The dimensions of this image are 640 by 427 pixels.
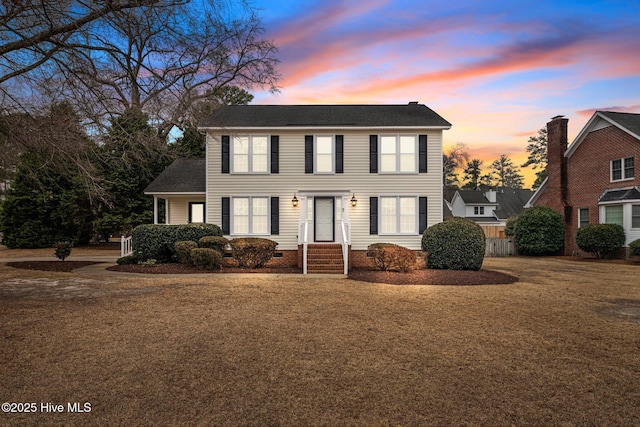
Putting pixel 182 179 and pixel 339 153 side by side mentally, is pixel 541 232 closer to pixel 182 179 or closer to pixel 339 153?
pixel 339 153

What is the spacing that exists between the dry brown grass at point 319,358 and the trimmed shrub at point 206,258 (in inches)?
168

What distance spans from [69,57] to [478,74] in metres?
16.1

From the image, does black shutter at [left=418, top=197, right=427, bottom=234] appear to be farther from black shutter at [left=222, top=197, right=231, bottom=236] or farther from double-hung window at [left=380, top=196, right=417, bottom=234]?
black shutter at [left=222, top=197, right=231, bottom=236]

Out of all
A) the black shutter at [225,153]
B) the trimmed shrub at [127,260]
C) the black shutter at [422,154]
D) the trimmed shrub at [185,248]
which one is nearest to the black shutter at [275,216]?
the black shutter at [225,153]

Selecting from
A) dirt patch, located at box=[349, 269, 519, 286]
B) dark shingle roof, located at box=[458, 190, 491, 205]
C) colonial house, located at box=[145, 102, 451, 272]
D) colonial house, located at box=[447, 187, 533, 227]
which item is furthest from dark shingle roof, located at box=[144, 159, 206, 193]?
dark shingle roof, located at box=[458, 190, 491, 205]

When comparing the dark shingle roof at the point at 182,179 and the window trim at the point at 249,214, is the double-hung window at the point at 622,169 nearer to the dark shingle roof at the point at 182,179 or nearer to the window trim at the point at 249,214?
the window trim at the point at 249,214

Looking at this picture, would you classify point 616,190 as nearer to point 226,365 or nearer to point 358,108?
point 358,108

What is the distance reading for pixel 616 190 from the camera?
2131 centimetres

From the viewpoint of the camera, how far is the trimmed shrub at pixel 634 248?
61.8 ft

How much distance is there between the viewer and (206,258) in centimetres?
1336

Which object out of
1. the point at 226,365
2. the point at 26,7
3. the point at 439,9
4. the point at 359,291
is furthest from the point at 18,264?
the point at 439,9

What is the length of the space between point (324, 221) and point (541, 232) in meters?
14.9

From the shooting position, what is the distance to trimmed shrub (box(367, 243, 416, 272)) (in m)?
13.1

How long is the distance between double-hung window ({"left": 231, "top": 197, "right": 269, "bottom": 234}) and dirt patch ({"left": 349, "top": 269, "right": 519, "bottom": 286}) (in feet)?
16.3
